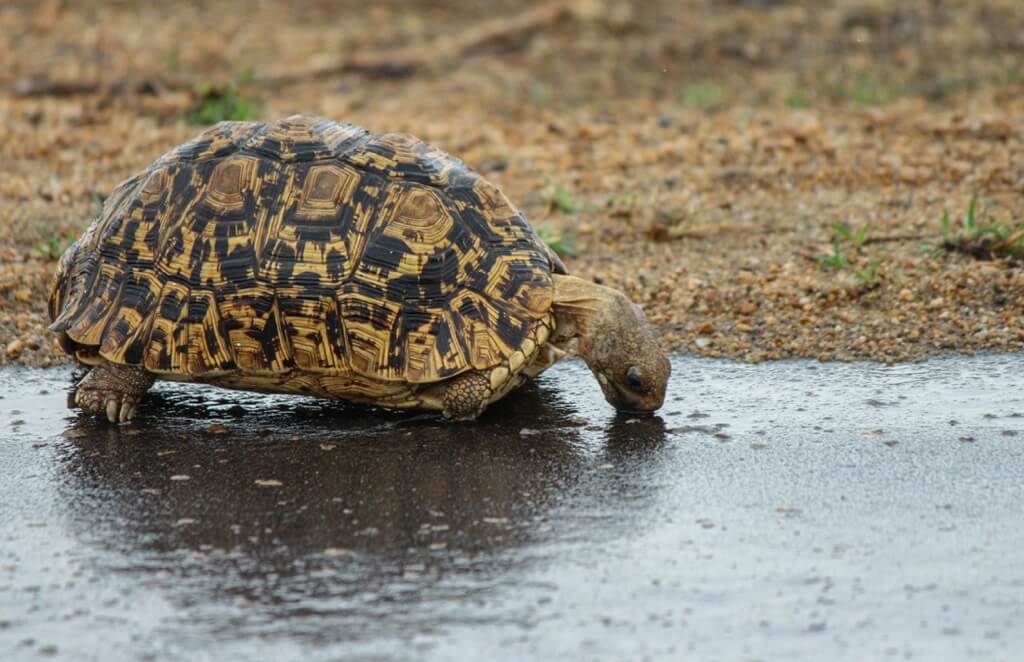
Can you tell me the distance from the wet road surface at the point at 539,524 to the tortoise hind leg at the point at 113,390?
7cm

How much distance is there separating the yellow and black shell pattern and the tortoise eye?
0.42 m

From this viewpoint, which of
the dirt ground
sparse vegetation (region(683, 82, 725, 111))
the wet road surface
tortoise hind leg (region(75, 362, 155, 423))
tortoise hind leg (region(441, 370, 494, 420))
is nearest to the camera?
the wet road surface

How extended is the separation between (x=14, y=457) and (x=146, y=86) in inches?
263

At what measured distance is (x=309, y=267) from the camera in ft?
17.5

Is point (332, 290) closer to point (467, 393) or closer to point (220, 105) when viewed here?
point (467, 393)

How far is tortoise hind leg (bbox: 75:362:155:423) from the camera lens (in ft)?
18.2

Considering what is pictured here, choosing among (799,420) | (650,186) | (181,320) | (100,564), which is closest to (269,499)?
(100,564)

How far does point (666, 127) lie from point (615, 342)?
16.9ft

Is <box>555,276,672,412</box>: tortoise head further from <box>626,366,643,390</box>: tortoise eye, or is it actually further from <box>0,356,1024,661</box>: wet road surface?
<box>0,356,1024,661</box>: wet road surface

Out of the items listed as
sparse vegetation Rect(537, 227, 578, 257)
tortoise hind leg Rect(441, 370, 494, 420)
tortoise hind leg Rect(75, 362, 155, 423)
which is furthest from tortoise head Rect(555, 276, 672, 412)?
sparse vegetation Rect(537, 227, 578, 257)

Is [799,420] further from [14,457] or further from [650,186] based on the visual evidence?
[650,186]

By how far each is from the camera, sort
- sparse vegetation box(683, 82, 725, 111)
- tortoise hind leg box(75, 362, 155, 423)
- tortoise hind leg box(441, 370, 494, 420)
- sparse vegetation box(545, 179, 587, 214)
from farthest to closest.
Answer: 1. sparse vegetation box(683, 82, 725, 111)
2. sparse vegetation box(545, 179, 587, 214)
3. tortoise hind leg box(75, 362, 155, 423)
4. tortoise hind leg box(441, 370, 494, 420)

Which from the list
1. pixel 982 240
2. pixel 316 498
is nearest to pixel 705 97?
pixel 982 240

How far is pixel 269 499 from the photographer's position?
4664 millimetres
